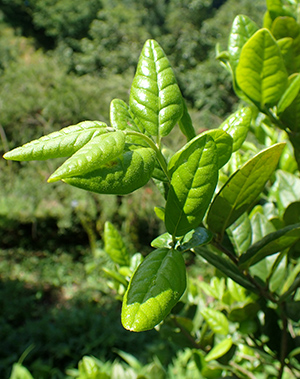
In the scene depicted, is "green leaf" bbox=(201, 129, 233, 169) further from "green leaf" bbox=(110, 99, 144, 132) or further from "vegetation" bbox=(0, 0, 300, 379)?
"green leaf" bbox=(110, 99, 144, 132)

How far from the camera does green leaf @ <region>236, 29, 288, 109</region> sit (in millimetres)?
Answer: 499

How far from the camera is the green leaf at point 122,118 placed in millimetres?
426

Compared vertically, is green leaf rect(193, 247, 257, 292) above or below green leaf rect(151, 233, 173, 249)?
below

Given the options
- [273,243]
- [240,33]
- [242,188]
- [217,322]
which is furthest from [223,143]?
[217,322]

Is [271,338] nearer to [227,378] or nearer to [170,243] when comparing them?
[227,378]

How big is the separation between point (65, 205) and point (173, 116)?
6728mm

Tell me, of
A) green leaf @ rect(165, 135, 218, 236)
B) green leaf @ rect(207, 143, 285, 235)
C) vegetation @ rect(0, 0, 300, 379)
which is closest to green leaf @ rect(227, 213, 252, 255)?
vegetation @ rect(0, 0, 300, 379)

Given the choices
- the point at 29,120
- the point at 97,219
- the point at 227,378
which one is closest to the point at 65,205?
the point at 97,219

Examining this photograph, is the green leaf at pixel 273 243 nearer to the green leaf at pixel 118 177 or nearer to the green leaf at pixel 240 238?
the green leaf at pixel 240 238

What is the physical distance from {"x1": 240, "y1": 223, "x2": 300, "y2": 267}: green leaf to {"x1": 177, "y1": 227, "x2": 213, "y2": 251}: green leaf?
10 centimetres

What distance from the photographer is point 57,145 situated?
307 millimetres

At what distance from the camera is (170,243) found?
1.36 ft

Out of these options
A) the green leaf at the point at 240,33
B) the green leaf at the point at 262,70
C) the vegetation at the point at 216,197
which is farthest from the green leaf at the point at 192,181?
the green leaf at the point at 240,33

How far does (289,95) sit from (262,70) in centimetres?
6
